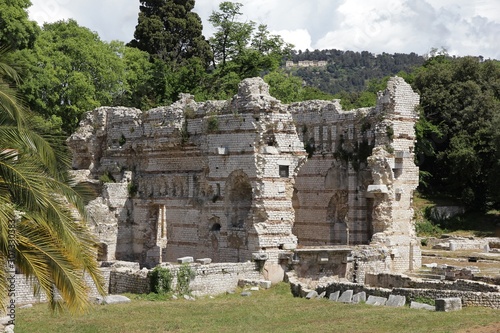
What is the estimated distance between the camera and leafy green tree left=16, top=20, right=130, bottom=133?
45188 millimetres

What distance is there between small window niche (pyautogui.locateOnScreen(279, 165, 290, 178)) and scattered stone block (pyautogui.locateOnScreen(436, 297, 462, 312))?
10.2 meters

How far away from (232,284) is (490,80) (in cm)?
3533

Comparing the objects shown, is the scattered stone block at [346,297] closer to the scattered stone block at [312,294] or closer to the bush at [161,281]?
the scattered stone block at [312,294]

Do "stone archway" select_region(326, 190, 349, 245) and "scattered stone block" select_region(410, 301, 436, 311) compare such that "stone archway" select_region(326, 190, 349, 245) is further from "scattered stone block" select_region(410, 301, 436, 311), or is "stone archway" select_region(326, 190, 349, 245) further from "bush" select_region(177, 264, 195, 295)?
"scattered stone block" select_region(410, 301, 436, 311)

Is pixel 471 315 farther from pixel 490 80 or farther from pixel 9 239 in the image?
pixel 490 80

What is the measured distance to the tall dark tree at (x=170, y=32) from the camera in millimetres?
61969

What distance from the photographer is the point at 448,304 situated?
852 inches

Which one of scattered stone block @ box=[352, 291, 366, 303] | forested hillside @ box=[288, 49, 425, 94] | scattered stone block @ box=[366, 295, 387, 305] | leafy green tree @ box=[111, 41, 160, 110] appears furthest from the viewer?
forested hillside @ box=[288, 49, 425, 94]

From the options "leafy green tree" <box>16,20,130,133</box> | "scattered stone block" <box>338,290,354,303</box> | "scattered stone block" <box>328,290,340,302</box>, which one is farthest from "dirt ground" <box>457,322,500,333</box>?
"leafy green tree" <box>16,20,130,133</box>

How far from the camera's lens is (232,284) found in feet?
92.8

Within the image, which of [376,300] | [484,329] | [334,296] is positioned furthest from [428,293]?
[484,329]

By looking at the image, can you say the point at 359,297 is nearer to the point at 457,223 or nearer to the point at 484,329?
the point at 484,329

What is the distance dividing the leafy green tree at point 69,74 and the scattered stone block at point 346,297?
2364cm

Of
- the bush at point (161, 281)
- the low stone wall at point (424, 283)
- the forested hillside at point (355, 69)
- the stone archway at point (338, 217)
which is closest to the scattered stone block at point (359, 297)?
the low stone wall at point (424, 283)
